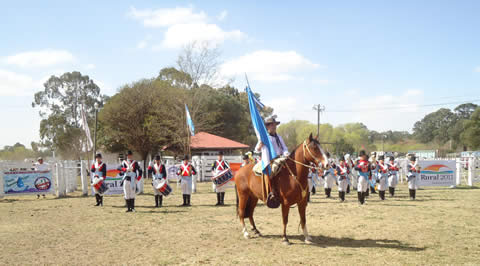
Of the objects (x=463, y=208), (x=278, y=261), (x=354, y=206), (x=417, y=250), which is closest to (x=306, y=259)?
(x=278, y=261)

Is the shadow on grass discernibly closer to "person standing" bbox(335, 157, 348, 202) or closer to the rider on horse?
the rider on horse

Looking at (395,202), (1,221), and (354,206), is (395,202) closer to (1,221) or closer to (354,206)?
(354,206)

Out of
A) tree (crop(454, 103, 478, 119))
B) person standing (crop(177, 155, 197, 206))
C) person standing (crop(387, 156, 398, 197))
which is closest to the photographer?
person standing (crop(177, 155, 197, 206))

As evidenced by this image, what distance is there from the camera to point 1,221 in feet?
40.0

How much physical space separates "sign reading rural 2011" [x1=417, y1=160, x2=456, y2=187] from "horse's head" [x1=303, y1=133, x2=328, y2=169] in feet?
56.4

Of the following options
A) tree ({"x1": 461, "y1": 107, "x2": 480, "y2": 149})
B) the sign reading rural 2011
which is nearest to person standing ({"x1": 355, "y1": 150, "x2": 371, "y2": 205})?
the sign reading rural 2011

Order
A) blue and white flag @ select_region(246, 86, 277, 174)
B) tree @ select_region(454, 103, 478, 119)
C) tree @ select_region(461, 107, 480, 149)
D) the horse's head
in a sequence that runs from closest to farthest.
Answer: the horse's head → blue and white flag @ select_region(246, 86, 277, 174) → tree @ select_region(461, 107, 480, 149) → tree @ select_region(454, 103, 478, 119)

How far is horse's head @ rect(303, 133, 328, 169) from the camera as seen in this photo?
7.98 m

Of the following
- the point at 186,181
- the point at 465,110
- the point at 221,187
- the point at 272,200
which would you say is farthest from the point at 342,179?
the point at 465,110

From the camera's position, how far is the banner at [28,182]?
744 inches

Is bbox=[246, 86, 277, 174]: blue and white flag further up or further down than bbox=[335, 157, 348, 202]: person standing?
further up

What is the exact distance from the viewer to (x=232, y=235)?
30.9ft

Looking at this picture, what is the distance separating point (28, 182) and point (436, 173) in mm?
23354

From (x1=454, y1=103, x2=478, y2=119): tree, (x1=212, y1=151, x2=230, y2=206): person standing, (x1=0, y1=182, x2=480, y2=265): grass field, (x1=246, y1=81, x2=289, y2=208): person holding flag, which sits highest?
(x1=454, y1=103, x2=478, y2=119): tree
